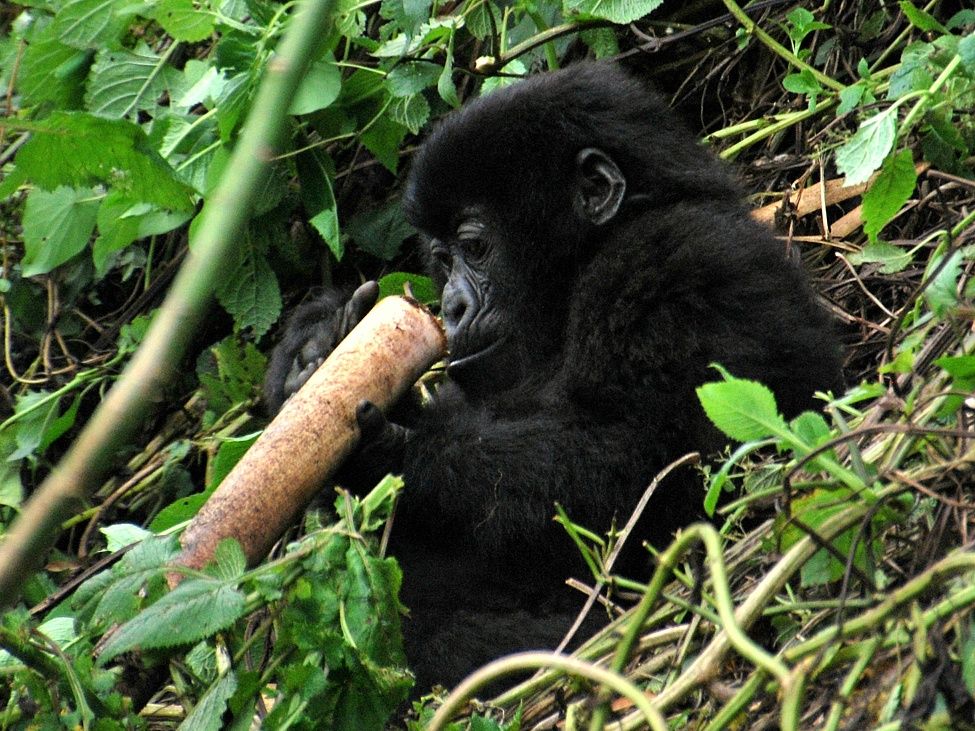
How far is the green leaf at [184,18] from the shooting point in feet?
12.5

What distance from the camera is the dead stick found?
7.89 feet

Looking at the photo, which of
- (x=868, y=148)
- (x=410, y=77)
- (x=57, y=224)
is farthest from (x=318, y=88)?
(x=868, y=148)

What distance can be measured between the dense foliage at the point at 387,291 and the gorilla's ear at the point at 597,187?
21.1 inches

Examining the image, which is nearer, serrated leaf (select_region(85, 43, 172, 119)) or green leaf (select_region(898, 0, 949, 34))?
green leaf (select_region(898, 0, 949, 34))

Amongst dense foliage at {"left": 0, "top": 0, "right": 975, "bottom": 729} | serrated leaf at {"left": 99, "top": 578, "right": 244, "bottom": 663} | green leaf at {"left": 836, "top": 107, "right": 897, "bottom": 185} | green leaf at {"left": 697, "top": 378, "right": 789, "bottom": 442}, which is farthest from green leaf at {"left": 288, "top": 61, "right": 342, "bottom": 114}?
green leaf at {"left": 697, "top": 378, "right": 789, "bottom": 442}

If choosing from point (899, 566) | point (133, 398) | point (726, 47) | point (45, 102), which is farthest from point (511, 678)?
point (45, 102)

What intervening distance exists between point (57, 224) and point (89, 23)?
675 mm

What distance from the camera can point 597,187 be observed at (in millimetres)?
3076

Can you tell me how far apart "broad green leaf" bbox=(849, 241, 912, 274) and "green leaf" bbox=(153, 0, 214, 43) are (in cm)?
208

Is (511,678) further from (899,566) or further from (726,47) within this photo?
(726,47)

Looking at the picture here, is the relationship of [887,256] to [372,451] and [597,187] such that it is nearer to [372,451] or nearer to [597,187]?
[597,187]

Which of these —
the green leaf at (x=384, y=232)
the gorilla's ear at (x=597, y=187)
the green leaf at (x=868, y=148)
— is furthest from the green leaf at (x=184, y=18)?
the green leaf at (x=868, y=148)

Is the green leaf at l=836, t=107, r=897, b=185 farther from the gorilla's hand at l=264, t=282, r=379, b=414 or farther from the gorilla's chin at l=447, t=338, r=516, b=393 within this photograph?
the gorilla's hand at l=264, t=282, r=379, b=414

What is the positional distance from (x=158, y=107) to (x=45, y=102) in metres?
0.38
